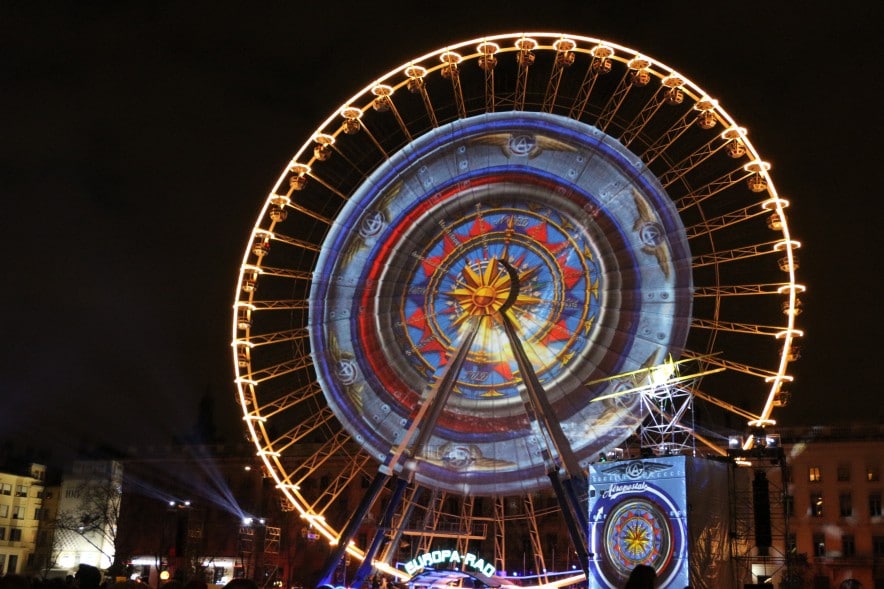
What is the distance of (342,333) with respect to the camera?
128 feet

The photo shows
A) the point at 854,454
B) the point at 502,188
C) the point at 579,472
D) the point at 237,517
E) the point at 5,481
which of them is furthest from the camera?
the point at 5,481

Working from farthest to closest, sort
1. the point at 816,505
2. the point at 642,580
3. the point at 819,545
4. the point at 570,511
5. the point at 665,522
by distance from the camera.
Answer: the point at 816,505
the point at 819,545
the point at 570,511
the point at 665,522
the point at 642,580

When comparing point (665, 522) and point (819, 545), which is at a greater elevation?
point (665, 522)

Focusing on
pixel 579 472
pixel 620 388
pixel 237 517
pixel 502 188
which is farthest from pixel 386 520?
pixel 237 517

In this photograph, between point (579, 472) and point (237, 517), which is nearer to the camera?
point (579, 472)

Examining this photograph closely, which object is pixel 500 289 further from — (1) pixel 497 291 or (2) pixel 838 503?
(2) pixel 838 503

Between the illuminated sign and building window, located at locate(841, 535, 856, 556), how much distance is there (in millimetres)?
50826

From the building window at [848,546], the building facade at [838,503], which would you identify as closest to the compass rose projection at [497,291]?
the building facade at [838,503]

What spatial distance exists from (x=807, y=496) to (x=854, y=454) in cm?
502

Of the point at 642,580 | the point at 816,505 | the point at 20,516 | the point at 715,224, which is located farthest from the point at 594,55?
the point at 20,516

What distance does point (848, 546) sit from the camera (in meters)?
76.8

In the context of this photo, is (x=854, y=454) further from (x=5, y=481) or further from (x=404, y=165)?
(x=5, y=481)

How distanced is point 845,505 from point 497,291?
178 feet

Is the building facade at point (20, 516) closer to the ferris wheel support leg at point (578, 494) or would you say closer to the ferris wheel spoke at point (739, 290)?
the ferris wheel support leg at point (578, 494)
